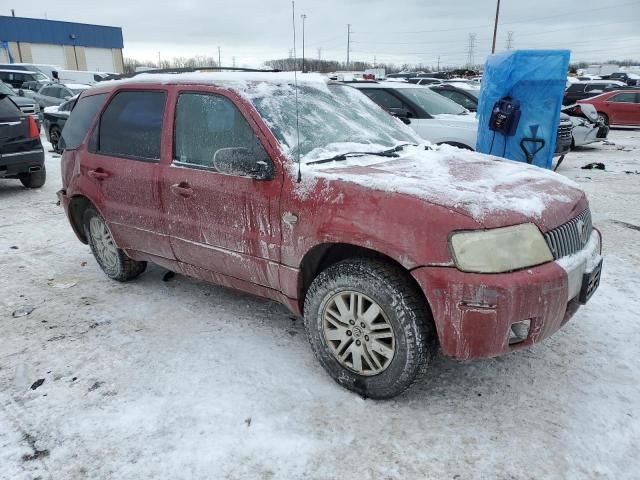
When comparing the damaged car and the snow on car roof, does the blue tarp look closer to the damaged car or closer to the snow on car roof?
the snow on car roof

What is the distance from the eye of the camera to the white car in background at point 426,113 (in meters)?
8.36

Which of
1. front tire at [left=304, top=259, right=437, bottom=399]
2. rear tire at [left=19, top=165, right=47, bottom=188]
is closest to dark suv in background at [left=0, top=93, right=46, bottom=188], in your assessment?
rear tire at [left=19, top=165, right=47, bottom=188]

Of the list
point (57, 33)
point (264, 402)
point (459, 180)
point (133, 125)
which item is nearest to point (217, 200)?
point (133, 125)

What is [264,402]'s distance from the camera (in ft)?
9.42

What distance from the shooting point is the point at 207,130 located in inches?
137

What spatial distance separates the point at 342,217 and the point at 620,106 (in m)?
18.9

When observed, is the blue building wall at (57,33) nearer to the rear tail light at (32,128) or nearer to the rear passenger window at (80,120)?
the rear tail light at (32,128)

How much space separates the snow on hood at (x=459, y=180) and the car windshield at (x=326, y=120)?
5.2 inches

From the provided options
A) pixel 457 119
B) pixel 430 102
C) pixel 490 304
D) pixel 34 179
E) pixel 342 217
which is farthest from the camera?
pixel 430 102

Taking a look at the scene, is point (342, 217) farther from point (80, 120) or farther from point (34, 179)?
point (34, 179)

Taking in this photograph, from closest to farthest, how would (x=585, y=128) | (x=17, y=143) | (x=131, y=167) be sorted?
1. (x=131, y=167)
2. (x=17, y=143)
3. (x=585, y=128)

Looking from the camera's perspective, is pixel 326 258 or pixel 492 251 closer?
pixel 492 251

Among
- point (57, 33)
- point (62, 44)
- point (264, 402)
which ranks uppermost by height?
point (57, 33)

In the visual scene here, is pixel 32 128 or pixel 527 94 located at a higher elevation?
pixel 527 94
